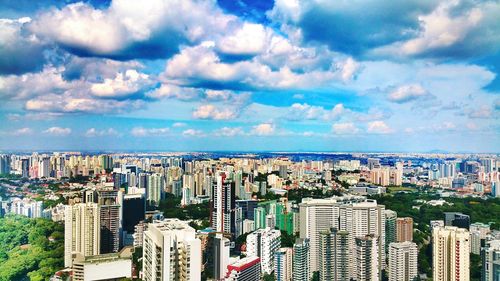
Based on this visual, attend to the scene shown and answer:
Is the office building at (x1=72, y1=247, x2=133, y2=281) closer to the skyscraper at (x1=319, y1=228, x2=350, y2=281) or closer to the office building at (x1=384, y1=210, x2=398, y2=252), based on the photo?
the skyscraper at (x1=319, y1=228, x2=350, y2=281)

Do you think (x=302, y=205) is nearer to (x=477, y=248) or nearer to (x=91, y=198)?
(x=477, y=248)

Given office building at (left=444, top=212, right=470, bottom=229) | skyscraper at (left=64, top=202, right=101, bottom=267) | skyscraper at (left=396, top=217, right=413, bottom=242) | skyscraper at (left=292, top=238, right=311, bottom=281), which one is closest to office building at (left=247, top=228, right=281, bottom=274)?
skyscraper at (left=292, top=238, right=311, bottom=281)

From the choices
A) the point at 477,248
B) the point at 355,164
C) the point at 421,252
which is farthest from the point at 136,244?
the point at 355,164

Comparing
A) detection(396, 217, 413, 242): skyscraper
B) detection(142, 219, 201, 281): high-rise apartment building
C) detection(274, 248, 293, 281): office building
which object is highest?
detection(142, 219, 201, 281): high-rise apartment building

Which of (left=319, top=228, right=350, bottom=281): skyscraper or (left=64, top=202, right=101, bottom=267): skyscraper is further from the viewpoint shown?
(left=64, top=202, right=101, bottom=267): skyscraper

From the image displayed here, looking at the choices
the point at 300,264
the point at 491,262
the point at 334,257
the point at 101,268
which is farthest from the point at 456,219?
the point at 101,268

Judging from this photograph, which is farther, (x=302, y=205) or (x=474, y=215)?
(x=302, y=205)
